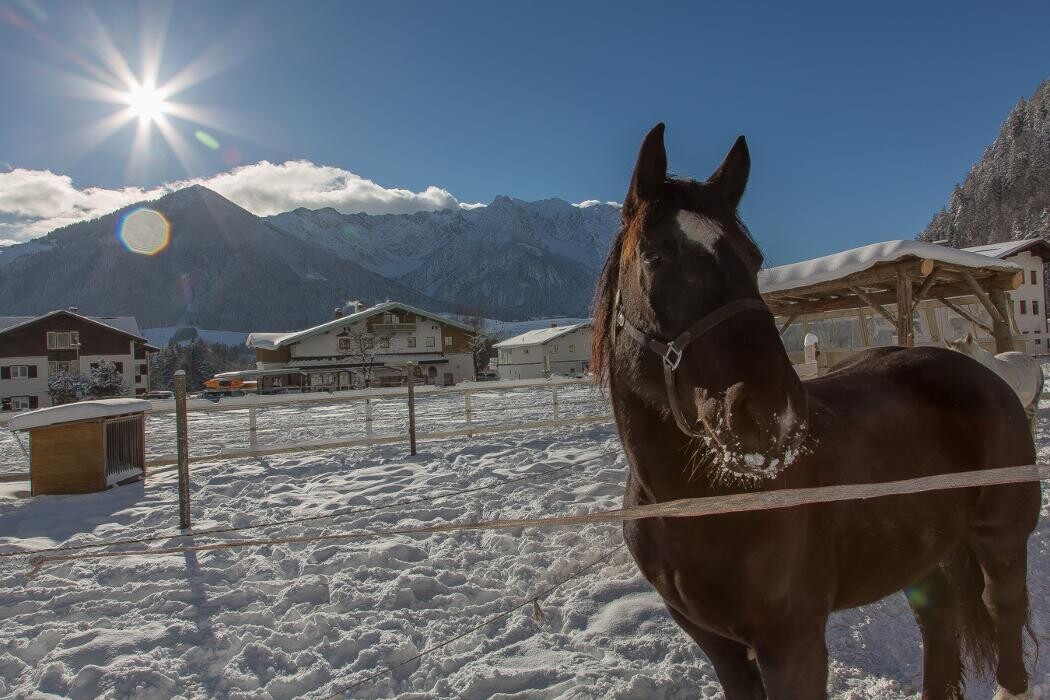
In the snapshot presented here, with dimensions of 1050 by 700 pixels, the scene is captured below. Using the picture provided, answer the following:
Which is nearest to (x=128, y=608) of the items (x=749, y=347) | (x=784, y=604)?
(x=784, y=604)

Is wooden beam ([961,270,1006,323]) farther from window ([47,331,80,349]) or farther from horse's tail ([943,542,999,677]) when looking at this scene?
window ([47,331,80,349])

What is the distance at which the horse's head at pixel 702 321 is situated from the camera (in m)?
1.03

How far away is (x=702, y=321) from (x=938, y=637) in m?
2.30

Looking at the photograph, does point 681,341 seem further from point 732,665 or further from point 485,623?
point 485,623

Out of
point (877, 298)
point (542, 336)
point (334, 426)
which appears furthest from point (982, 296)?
point (542, 336)

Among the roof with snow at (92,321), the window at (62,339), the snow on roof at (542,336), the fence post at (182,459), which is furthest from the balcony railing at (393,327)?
the fence post at (182,459)

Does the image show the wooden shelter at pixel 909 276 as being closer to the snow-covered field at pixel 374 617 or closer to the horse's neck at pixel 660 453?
the snow-covered field at pixel 374 617

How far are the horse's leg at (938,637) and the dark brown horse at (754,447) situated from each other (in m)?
0.23

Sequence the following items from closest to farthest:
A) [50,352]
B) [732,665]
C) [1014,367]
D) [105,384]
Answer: [732,665] < [1014,367] < [105,384] < [50,352]

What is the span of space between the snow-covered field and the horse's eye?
223 cm

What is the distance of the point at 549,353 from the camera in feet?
166

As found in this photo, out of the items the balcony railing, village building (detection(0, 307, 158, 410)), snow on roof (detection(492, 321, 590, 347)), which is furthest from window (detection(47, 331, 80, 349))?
snow on roof (detection(492, 321, 590, 347))

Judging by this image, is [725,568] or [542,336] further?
[542,336]

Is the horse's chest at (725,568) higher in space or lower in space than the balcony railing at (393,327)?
lower
